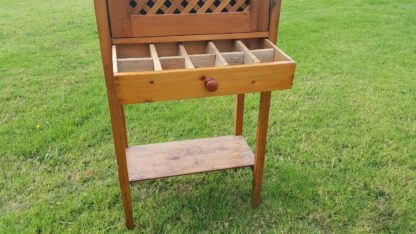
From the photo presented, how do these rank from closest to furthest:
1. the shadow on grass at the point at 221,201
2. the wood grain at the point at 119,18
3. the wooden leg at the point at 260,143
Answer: the wood grain at the point at 119,18, the wooden leg at the point at 260,143, the shadow on grass at the point at 221,201

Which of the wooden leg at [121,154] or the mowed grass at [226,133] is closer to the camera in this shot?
the wooden leg at [121,154]

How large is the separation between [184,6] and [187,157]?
3.71ft

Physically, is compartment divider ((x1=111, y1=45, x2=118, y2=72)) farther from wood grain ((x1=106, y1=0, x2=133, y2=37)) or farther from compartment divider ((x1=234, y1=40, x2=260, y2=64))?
compartment divider ((x1=234, y1=40, x2=260, y2=64))

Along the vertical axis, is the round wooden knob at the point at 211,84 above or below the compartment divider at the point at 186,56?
below

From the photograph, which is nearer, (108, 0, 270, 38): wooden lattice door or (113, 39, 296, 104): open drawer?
(113, 39, 296, 104): open drawer

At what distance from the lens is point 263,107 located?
2.26m

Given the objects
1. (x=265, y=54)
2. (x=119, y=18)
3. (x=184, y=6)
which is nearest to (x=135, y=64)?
(x=119, y=18)

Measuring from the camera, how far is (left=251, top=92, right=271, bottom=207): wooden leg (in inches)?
88.6

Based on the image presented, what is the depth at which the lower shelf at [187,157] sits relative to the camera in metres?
2.57

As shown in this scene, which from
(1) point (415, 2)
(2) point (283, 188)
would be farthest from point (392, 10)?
(2) point (283, 188)

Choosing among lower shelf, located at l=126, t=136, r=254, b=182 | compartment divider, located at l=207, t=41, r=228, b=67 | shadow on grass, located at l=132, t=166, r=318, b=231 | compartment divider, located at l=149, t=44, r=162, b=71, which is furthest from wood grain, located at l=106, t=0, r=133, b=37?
shadow on grass, located at l=132, t=166, r=318, b=231

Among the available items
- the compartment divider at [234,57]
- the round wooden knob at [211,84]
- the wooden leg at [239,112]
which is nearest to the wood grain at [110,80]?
the round wooden knob at [211,84]

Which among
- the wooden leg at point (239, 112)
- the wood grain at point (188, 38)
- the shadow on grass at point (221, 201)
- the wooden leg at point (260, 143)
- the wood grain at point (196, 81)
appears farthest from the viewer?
the wooden leg at point (239, 112)

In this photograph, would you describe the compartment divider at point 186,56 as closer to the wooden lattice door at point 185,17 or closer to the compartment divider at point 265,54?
the wooden lattice door at point 185,17
